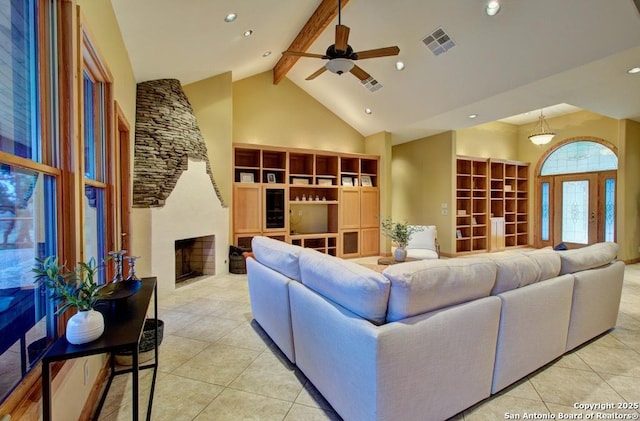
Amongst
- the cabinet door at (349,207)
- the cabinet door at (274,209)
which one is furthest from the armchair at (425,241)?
the cabinet door at (274,209)

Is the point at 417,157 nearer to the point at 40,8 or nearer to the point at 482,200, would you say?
the point at 482,200

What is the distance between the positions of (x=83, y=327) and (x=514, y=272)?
2391 millimetres

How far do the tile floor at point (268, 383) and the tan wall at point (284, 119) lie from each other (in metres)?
4.37

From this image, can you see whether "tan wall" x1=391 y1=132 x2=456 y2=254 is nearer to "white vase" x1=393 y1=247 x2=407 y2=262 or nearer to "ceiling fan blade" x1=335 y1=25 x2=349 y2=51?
"white vase" x1=393 y1=247 x2=407 y2=262

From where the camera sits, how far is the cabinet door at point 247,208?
566 cm

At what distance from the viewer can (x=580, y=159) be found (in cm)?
744

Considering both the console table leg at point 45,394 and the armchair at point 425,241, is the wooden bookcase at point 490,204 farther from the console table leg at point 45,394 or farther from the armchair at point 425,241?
the console table leg at point 45,394

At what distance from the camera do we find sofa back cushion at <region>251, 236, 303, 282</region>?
2.26m

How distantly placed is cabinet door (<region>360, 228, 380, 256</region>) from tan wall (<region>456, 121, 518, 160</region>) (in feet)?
9.64

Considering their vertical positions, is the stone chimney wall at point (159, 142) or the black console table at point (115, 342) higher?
the stone chimney wall at point (159, 142)

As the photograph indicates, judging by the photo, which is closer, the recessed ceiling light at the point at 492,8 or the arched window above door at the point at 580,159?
the recessed ceiling light at the point at 492,8

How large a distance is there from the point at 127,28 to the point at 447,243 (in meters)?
6.79

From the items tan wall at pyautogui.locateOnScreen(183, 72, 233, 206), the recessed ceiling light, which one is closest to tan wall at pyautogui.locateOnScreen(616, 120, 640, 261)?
the recessed ceiling light

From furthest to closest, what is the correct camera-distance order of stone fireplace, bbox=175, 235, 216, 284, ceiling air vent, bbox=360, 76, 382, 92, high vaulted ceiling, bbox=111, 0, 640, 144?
1. ceiling air vent, bbox=360, 76, 382, 92
2. stone fireplace, bbox=175, 235, 216, 284
3. high vaulted ceiling, bbox=111, 0, 640, 144
